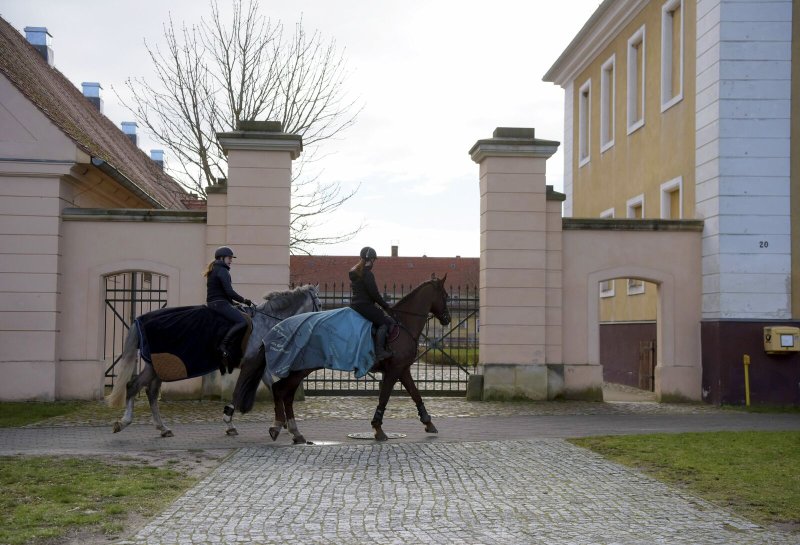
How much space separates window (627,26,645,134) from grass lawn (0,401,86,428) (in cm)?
1443

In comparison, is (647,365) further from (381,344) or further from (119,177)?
(119,177)

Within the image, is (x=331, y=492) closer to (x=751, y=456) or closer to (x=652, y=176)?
(x=751, y=456)

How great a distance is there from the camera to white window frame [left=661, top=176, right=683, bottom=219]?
20562mm

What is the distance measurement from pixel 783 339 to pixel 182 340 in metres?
10.7

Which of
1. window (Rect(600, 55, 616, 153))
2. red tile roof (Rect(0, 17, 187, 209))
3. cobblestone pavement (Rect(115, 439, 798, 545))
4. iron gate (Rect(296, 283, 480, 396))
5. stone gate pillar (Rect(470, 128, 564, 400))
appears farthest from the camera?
window (Rect(600, 55, 616, 153))

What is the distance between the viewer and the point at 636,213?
24797mm

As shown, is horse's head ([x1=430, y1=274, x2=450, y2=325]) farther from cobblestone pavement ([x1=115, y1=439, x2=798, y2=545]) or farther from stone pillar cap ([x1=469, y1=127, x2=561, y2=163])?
stone pillar cap ([x1=469, y1=127, x2=561, y2=163])

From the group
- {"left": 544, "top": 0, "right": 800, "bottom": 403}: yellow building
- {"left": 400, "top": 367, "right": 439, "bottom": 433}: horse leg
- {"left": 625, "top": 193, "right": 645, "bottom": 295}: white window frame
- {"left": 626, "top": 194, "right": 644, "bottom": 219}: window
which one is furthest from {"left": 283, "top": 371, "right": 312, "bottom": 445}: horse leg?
{"left": 626, "top": 194, "right": 644, "bottom": 219}: window

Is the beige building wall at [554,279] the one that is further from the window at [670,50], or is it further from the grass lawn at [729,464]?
the grass lawn at [729,464]

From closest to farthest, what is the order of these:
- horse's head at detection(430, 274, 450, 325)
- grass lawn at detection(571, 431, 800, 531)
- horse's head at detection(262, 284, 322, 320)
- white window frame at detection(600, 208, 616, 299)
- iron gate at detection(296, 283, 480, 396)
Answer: grass lawn at detection(571, 431, 800, 531) < horse's head at detection(430, 274, 450, 325) < horse's head at detection(262, 284, 322, 320) < iron gate at detection(296, 283, 480, 396) < white window frame at detection(600, 208, 616, 299)

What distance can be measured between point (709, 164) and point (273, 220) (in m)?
8.07

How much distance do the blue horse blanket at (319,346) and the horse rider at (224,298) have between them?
79cm

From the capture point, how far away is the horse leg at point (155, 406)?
12742mm

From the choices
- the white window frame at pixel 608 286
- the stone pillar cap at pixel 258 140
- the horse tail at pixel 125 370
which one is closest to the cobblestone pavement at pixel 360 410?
the horse tail at pixel 125 370
